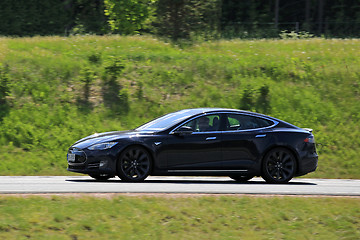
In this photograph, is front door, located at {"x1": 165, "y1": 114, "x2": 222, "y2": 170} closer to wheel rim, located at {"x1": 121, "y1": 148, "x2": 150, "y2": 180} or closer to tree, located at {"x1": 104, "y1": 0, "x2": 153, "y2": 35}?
wheel rim, located at {"x1": 121, "y1": 148, "x2": 150, "y2": 180}

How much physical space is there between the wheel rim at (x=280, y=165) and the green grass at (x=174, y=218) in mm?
2916

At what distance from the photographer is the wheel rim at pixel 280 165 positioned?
42.6 ft

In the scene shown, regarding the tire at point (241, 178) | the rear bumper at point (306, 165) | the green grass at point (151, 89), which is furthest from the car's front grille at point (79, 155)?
the rear bumper at point (306, 165)

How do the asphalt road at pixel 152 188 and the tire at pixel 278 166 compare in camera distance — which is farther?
the tire at pixel 278 166

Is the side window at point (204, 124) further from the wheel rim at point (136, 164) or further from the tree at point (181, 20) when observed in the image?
the tree at point (181, 20)

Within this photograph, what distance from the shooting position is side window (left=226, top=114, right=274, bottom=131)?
42.5 feet

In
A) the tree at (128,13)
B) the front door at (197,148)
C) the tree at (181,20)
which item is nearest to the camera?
the front door at (197,148)

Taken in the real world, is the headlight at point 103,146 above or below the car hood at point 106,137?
below

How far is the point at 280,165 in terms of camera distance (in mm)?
13062

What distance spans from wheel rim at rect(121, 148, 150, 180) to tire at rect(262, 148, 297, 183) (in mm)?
2423

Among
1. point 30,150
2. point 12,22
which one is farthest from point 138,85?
point 12,22

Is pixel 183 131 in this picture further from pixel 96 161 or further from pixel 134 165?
pixel 96 161

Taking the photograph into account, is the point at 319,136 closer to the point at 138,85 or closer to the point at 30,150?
the point at 138,85

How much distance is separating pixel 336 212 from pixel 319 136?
29.7ft
